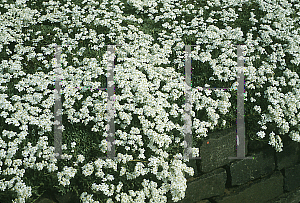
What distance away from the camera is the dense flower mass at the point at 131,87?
13.8ft

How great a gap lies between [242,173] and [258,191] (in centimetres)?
50

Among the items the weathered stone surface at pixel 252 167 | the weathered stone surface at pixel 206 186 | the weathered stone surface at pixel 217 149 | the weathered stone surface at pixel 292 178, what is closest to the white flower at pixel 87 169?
the weathered stone surface at pixel 206 186

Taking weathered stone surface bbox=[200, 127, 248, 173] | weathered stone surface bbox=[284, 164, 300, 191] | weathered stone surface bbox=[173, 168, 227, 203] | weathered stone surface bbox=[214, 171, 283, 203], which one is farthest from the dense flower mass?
weathered stone surface bbox=[284, 164, 300, 191]

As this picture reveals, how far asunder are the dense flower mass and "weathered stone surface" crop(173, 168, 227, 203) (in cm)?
43

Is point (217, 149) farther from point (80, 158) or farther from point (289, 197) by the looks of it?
point (80, 158)

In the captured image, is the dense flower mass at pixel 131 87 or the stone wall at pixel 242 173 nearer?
the dense flower mass at pixel 131 87

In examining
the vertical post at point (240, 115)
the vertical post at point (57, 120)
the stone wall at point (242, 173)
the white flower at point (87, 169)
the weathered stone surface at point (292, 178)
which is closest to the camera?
the white flower at point (87, 169)

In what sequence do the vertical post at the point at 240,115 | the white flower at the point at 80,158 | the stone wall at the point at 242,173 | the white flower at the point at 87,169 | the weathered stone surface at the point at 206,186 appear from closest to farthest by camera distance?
1. the white flower at the point at 87,169
2. the white flower at the point at 80,158
3. the weathered stone surface at the point at 206,186
4. the stone wall at the point at 242,173
5. the vertical post at the point at 240,115

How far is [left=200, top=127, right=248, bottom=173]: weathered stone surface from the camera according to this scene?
15.8 feet

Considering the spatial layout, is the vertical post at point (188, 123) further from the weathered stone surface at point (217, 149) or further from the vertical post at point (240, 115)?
the vertical post at point (240, 115)

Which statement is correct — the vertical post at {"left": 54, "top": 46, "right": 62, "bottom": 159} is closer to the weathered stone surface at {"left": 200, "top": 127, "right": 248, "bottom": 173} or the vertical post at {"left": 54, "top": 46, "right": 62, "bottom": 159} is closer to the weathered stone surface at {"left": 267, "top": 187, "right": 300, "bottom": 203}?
the weathered stone surface at {"left": 200, "top": 127, "right": 248, "bottom": 173}

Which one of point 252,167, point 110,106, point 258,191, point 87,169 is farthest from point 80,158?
point 258,191

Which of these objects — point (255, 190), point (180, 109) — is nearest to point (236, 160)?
point (255, 190)

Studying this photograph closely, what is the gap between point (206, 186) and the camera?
16.0 ft
